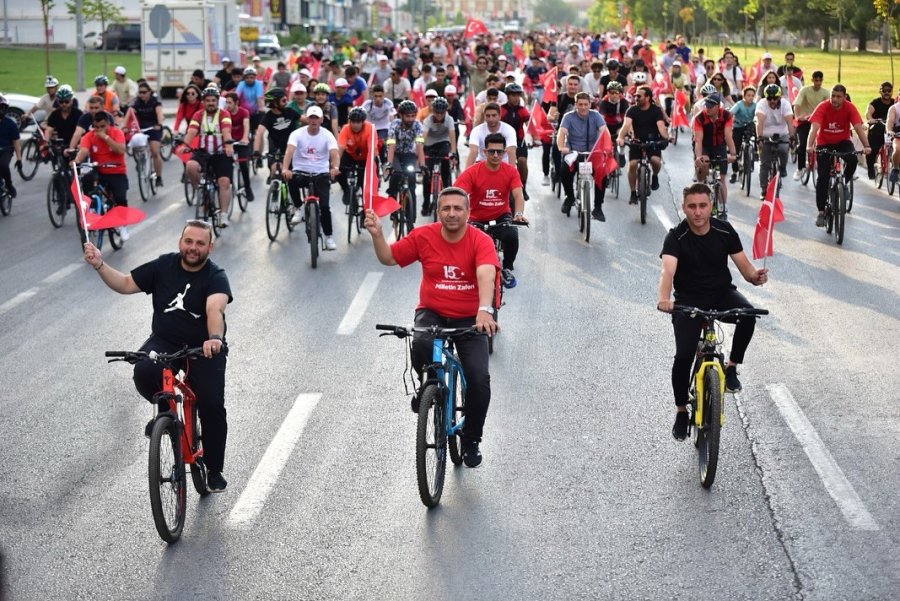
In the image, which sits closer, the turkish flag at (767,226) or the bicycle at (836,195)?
the turkish flag at (767,226)

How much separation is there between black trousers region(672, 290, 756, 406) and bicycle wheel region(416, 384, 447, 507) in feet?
5.37

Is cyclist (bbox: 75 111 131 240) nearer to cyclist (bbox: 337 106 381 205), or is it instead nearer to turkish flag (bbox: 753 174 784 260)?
cyclist (bbox: 337 106 381 205)

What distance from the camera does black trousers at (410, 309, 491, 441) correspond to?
8102 millimetres

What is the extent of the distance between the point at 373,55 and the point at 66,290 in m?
31.0

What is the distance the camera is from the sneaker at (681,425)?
28.8ft

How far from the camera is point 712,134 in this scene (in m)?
18.4

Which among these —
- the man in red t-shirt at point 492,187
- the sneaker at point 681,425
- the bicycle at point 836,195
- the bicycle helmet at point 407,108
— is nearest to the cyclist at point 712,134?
the bicycle at point 836,195

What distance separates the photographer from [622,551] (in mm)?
7074

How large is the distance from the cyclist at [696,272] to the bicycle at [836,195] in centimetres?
861

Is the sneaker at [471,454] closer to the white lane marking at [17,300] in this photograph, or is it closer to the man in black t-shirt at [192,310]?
the man in black t-shirt at [192,310]

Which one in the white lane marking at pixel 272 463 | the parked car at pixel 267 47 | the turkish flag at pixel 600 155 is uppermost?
the turkish flag at pixel 600 155

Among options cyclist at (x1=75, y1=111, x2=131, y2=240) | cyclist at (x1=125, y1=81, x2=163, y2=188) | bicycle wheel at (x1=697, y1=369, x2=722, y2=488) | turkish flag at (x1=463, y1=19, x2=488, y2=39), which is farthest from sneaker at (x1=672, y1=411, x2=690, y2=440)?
turkish flag at (x1=463, y1=19, x2=488, y2=39)

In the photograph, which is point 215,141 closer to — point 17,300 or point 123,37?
point 17,300

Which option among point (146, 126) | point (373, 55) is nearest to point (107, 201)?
point (146, 126)
